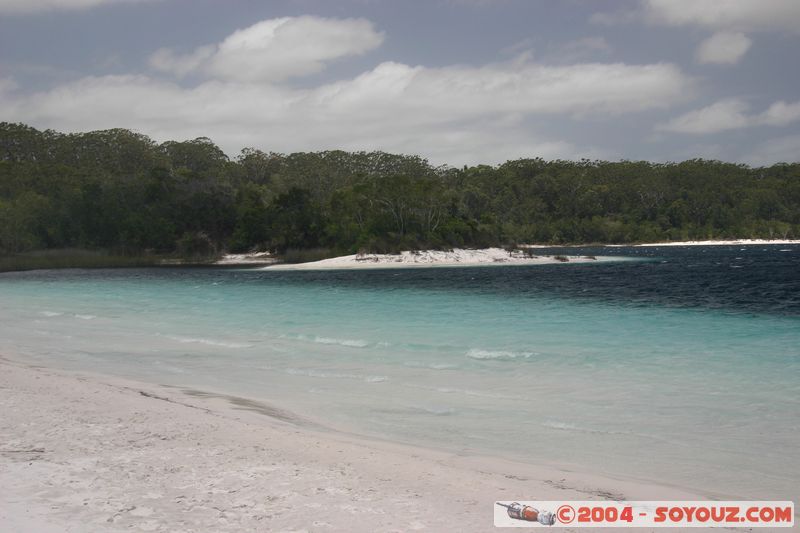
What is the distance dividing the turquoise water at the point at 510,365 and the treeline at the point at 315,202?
61862 mm

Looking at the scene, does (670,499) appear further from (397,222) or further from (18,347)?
(397,222)

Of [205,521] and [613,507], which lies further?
[613,507]

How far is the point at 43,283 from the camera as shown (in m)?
57.1

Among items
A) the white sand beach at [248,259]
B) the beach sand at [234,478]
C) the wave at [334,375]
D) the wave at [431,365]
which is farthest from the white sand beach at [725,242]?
the beach sand at [234,478]

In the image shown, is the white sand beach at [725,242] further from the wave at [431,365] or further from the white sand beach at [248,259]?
the wave at [431,365]

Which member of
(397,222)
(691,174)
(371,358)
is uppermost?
(691,174)

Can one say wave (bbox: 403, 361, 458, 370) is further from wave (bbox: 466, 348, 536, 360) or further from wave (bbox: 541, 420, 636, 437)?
wave (bbox: 541, 420, 636, 437)

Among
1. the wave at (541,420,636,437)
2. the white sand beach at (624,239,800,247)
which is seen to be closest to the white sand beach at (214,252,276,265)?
the wave at (541,420,636,437)

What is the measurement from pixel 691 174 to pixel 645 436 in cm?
20618

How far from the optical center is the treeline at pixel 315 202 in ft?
322

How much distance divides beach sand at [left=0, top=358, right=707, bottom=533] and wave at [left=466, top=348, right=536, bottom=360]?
806cm

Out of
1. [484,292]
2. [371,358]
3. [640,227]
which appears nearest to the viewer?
[371,358]

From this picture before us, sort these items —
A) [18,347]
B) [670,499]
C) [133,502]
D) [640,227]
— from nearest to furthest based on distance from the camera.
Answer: [133,502] < [670,499] < [18,347] < [640,227]

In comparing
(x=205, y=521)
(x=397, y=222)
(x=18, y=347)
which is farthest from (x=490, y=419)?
(x=397, y=222)
